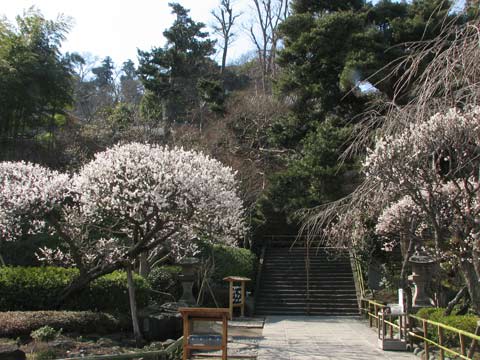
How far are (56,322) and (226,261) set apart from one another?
1075 cm

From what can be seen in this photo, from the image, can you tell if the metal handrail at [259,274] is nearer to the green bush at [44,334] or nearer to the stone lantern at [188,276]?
the stone lantern at [188,276]

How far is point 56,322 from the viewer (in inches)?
400

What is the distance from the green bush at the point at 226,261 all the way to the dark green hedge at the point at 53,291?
7242 millimetres

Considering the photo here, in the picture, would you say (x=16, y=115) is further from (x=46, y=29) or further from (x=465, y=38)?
(x=465, y=38)

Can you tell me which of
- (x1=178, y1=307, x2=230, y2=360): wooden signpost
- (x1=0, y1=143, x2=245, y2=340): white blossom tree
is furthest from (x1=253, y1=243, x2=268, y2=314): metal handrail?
(x1=178, y1=307, x2=230, y2=360): wooden signpost

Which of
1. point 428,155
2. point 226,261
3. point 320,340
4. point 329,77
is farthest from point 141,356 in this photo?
point 329,77

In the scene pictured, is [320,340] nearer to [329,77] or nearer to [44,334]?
[44,334]

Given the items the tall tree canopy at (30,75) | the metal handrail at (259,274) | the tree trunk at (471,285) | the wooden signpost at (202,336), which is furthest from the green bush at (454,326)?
the tall tree canopy at (30,75)

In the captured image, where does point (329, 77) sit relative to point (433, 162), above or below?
above

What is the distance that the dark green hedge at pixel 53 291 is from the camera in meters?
11.7

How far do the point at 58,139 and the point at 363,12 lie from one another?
597 inches

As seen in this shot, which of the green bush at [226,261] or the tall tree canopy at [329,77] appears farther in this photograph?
the green bush at [226,261]

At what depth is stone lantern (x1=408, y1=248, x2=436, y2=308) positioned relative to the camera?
48.1ft

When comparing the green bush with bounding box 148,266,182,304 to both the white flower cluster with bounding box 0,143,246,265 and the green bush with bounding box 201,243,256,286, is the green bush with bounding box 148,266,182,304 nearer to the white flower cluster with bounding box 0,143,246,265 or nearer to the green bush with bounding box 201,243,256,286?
the green bush with bounding box 201,243,256,286
